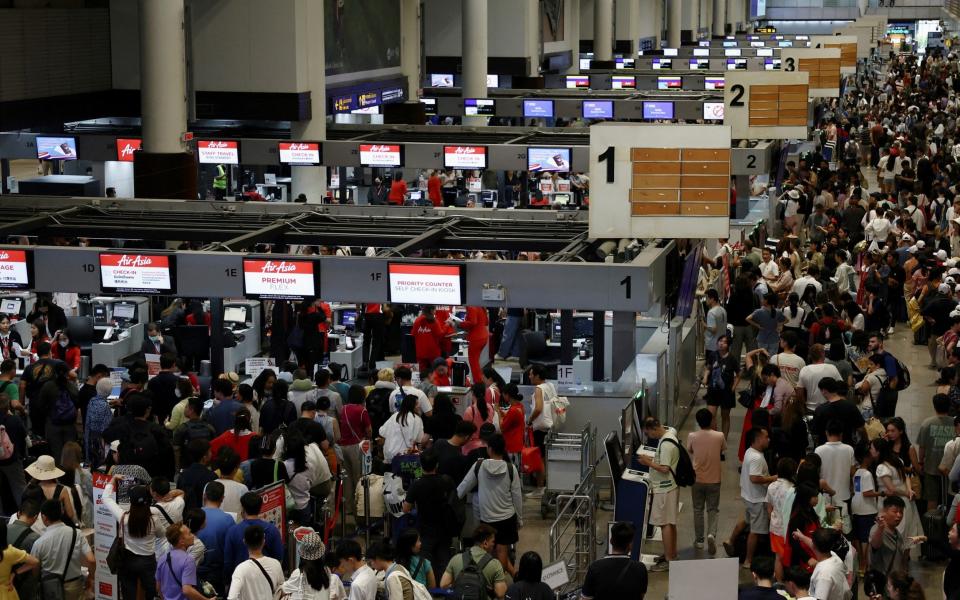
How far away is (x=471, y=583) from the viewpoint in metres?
8.79

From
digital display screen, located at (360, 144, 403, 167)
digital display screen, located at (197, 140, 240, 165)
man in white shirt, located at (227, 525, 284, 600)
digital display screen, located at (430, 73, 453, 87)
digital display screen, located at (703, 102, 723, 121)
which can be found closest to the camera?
man in white shirt, located at (227, 525, 284, 600)

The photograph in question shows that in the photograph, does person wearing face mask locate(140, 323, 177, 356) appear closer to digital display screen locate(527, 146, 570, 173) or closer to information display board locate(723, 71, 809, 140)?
digital display screen locate(527, 146, 570, 173)

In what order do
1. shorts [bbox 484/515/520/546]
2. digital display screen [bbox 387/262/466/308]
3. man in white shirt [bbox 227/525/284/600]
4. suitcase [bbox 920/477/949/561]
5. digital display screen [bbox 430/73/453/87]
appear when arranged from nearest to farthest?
man in white shirt [bbox 227/525/284/600] < shorts [bbox 484/515/520/546] < suitcase [bbox 920/477/949/561] < digital display screen [bbox 387/262/466/308] < digital display screen [bbox 430/73/453/87]

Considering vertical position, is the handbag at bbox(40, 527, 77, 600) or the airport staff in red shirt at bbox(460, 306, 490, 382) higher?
the airport staff in red shirt at bbox(460, 306, 490, 382)

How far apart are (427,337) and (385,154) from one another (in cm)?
874

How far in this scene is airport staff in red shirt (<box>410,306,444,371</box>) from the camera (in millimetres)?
16562

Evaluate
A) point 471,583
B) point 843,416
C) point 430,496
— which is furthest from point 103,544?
point 843,416

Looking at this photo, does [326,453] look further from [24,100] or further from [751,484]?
[24,100]

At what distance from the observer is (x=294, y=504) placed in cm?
1095

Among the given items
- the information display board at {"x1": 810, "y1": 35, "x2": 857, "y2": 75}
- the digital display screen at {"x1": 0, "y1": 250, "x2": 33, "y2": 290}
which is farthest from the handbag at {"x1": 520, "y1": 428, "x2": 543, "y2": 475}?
the information display board at {"x1": 810, "y1": 35, "x2": 857, "y2": 75}

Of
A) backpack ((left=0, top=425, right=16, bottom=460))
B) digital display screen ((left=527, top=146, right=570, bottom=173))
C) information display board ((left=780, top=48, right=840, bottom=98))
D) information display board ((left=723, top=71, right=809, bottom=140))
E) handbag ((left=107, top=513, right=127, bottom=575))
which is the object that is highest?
information display board ((left=780, top=48, right=840, bottom=98))

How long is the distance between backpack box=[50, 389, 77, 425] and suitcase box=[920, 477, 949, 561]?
7.29m

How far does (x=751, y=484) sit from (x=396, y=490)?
2680 mm

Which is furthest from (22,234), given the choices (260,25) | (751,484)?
(260,25)
